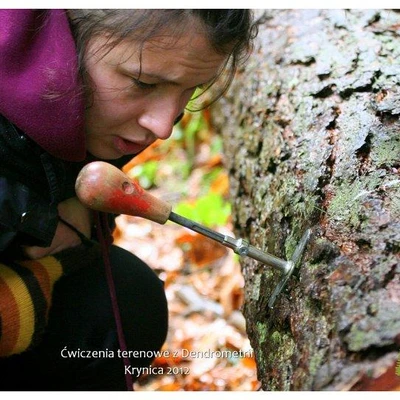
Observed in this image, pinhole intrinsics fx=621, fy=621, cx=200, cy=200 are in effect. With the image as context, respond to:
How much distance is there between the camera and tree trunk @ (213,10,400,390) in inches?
32.9

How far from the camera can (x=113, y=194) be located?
1.00 m

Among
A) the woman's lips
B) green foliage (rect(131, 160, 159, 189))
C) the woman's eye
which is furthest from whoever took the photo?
green foliage (rect(131, 160, 159, 189))

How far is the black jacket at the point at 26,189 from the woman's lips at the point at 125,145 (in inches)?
4.5

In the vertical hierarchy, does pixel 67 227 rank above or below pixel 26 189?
below

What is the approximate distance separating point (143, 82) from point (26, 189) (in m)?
0.30

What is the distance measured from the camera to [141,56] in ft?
3.45

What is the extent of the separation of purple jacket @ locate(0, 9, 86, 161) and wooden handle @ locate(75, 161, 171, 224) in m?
0.15

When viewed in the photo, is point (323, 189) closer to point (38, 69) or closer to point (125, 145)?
point (125, 145)

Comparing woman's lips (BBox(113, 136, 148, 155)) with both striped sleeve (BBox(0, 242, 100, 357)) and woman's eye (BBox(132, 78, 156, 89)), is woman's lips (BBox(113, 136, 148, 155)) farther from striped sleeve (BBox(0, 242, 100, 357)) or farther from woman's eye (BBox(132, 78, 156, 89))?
striped sleeve (BBox(0, 242, 100, 357))

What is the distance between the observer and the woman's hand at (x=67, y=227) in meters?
1.38

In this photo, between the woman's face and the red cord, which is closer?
the woman's face

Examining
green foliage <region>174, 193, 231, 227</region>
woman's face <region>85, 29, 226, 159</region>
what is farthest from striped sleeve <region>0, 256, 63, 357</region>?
green foliage <region>174, 193, 231, 227</region>

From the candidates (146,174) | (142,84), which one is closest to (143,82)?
(142,84)
